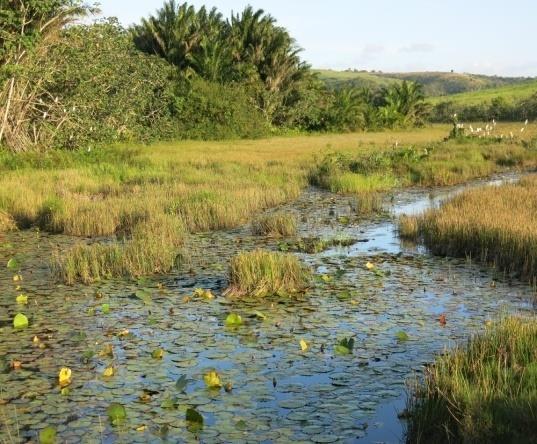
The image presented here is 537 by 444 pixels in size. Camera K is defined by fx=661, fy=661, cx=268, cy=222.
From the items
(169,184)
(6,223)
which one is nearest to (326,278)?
(6,223)

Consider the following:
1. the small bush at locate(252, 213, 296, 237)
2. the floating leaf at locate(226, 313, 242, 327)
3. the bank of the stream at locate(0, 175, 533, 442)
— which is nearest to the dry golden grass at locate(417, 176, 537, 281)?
the bank of the stream at locate(0, 175, 533, 442)

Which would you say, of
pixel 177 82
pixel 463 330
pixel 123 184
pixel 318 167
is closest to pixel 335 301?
pixel 463 330

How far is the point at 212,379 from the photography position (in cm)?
546

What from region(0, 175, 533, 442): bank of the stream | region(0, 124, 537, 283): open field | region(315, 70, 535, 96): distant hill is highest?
region(315, 70, 535, 96): distant hill

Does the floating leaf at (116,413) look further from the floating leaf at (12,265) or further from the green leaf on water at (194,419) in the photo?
the floating leaf at (12,265)

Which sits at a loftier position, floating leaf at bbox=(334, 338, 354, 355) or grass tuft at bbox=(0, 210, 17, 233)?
grass tuft at bbox=(0, 210, 17, 233)

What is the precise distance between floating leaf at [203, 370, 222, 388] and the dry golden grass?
16.9ft

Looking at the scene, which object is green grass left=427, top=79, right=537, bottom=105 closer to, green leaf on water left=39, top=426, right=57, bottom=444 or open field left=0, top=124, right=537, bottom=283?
open field left=0, top=124, right=537, bottom=283

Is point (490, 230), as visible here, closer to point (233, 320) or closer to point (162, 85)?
point (233, 320)

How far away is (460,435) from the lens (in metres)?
4.30

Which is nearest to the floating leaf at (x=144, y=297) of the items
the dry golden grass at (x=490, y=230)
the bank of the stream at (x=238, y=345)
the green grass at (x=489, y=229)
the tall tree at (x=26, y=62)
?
the bank of the stream at (x=238, y=345)

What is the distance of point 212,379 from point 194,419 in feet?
2.09

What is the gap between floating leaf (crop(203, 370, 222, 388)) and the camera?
5.46m

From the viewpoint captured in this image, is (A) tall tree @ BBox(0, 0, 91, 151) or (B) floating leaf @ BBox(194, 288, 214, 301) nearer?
(B) floating leaf @ BBox(194, 288, 214, 301)
